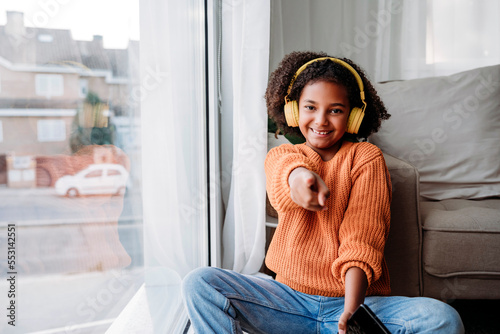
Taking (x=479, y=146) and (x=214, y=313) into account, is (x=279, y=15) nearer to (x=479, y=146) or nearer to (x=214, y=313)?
(x=479, y=146)

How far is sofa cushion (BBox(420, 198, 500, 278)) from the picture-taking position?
1.11 metres

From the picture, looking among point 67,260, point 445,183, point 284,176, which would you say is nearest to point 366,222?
point 284,176

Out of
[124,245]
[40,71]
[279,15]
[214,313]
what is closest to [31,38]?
[40,71]

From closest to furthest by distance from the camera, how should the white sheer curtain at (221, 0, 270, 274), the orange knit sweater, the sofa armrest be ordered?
1. the orange knit sweater
2. the sofa armrest
3. the white sheer curtain at (221, 0, 270, 274)

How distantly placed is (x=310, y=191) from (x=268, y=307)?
0.94 feet

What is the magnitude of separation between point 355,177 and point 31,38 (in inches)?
25.9

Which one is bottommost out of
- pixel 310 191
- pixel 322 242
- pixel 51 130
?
pixel 322 242

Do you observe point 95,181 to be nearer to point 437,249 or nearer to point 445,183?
point 437,249

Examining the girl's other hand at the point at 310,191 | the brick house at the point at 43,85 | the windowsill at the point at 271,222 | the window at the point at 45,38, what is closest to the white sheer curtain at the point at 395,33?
the windowsill at the point at 271,222

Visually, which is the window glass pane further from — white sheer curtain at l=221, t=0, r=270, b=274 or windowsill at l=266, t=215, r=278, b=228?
windowsill at l=266, t=215, r=278, b=228

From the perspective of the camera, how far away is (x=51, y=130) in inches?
18.4

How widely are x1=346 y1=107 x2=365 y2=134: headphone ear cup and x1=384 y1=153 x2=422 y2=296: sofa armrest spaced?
0.29 m

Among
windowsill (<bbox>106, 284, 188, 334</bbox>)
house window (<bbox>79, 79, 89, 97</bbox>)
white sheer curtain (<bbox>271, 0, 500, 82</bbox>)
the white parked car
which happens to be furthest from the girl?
white sheer curtain (<bbox>271, 0, 500, 82</bbox>)

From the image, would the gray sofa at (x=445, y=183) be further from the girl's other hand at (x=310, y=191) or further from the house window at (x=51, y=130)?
the house window at (x=51, y=130)
